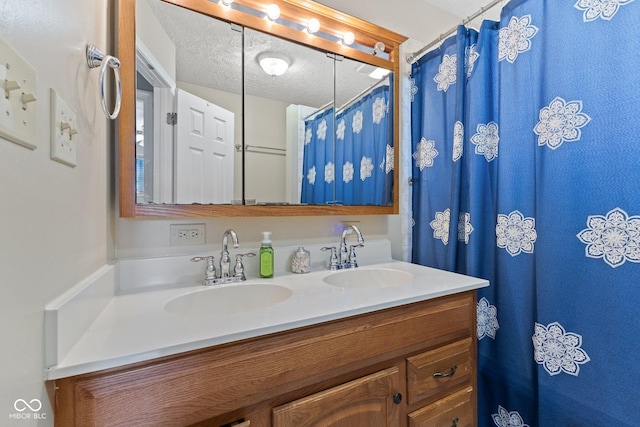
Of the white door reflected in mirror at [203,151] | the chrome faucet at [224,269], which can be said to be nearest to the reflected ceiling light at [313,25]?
the white door reflected in mirror at [203,151]

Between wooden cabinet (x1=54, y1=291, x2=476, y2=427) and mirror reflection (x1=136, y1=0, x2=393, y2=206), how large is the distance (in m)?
0.63

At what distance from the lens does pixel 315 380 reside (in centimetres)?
76

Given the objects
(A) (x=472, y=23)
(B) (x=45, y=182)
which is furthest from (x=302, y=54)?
(B) (x=45, y=182)

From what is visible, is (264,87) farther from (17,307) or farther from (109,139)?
(17,307)

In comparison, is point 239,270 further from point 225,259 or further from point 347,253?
point 347,253

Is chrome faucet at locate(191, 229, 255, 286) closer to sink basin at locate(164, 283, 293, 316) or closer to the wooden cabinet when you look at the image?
sink basin at locate(164, 283, 293, 316)

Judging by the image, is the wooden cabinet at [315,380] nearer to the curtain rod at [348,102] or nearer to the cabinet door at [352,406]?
the cabinet door at [352,406]

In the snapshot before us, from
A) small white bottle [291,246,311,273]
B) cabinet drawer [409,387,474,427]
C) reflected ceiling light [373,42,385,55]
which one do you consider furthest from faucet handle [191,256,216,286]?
reflected ceiling light [373,42,385,55]

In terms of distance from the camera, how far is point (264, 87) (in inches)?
48.4

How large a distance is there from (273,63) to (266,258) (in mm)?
844

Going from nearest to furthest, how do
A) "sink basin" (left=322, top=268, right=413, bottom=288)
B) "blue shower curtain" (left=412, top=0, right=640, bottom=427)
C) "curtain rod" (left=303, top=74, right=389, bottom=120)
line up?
"blue shower curtain" (left=412, top=0, right=640, bottom=427) → "sink basin" (left=322, top=268, right=413, bottom=288) → "curtain rod" (left=303, top=74, right=389, bottom=120)

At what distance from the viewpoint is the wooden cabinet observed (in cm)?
55

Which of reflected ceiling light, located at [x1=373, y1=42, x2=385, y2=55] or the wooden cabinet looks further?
Answer: reflected ceiling light, located at [x1=373, y1=42, x2=385, y2=55]

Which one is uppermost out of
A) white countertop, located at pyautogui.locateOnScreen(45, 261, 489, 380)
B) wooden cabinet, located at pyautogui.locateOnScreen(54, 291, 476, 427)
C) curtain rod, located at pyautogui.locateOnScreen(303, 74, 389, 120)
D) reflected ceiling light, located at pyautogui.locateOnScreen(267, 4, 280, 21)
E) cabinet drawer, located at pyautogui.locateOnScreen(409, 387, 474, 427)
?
reflected ceiling light, located at pyautogui.locateOnScreen(267, 4, 280, 21)
